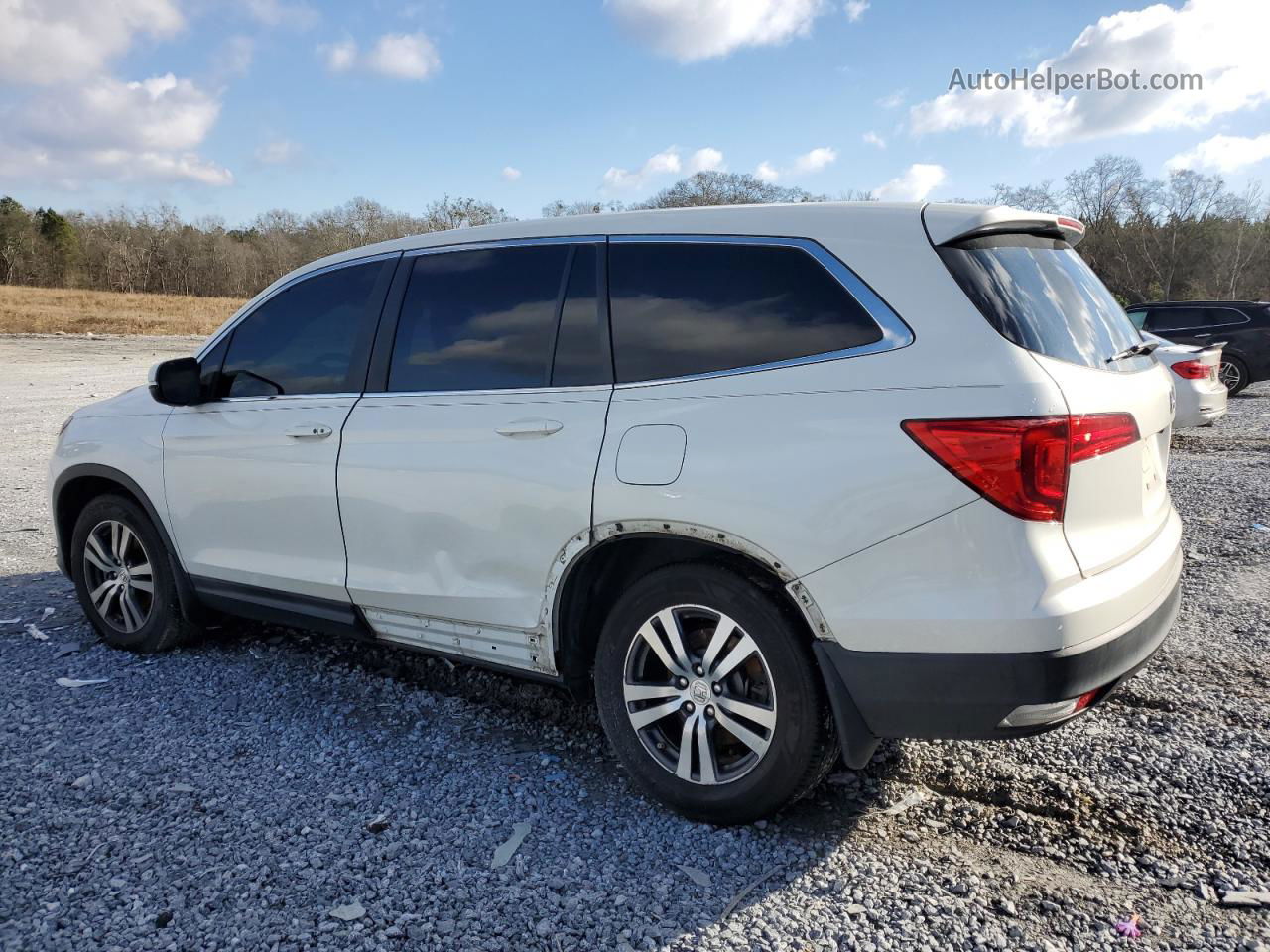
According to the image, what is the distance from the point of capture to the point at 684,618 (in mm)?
2947

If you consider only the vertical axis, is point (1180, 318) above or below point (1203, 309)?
below

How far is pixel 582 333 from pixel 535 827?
1.65 metres

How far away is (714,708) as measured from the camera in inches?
114

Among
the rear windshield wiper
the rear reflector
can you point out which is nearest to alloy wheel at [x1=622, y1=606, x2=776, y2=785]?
the rear reflector

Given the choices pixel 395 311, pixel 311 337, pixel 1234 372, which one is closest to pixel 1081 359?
pixel 395 311

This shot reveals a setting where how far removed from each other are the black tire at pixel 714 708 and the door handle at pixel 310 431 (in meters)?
1.47

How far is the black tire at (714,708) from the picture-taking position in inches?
106

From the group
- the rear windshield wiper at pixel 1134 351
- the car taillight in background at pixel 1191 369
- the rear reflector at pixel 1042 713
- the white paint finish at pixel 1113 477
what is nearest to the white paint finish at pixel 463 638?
the rear reflector at pixel 1042 713

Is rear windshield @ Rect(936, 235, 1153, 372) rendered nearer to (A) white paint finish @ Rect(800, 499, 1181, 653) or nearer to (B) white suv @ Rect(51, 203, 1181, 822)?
(B) white suv @ Rect(51, 203, 1181, 822)

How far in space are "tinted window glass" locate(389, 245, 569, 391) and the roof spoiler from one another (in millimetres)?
1293

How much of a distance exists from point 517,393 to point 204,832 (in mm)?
1753

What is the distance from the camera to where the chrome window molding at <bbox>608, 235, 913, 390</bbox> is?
259 centimetres

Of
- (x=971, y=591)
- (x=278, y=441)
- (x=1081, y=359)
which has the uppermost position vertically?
(x=1081, y=359)

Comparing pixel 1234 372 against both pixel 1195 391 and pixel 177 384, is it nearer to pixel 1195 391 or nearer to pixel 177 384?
pixel 1195 391
